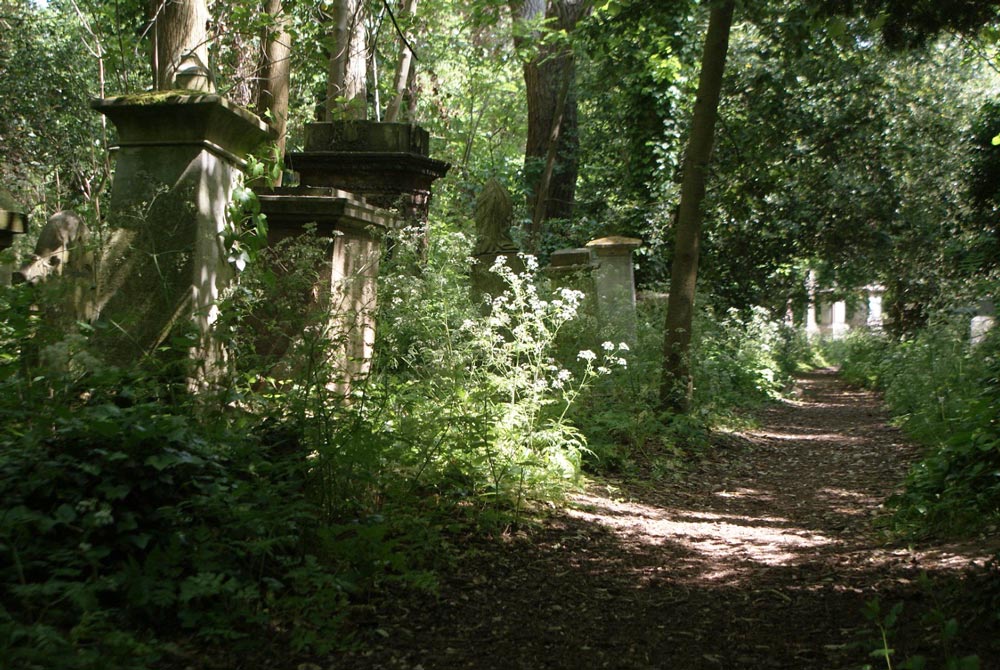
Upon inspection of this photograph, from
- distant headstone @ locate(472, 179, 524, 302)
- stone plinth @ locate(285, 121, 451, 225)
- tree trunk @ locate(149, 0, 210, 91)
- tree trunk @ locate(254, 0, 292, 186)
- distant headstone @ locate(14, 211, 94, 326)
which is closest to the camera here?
distant headstone @ locate(14, 211, 94, 326)

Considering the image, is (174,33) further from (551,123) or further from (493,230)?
(551,123)

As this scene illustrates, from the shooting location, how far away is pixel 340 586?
3492mm

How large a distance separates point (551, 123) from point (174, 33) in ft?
40.8

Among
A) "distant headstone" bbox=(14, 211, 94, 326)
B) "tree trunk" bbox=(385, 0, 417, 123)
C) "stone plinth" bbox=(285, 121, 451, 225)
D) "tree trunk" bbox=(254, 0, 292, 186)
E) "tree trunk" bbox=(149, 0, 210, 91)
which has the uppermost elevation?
"tree trunk" bbox=(385, 0, 417, 123)

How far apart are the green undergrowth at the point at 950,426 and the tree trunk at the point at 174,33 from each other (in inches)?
240

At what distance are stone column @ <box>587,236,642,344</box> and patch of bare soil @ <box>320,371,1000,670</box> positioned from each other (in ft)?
15.1

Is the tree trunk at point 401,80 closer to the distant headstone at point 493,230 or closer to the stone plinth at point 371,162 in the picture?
the distant headstone at point 493,230

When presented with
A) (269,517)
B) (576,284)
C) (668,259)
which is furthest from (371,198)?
(668,259)

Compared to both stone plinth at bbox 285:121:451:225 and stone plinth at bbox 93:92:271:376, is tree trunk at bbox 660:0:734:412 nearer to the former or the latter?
stone plinth at bbox 285:121:451:225

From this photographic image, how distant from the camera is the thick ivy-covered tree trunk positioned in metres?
17.6

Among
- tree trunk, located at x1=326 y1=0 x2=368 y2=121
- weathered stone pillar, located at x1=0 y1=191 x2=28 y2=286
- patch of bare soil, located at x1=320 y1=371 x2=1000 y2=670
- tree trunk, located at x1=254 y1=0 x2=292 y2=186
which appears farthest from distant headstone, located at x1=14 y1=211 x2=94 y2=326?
tree trunk, located at x1=326 y1=0 x2=368 y2=121

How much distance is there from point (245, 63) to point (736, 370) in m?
8.60

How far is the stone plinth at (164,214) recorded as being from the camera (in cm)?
505

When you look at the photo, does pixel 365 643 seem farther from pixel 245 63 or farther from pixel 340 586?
pixel 245 63
